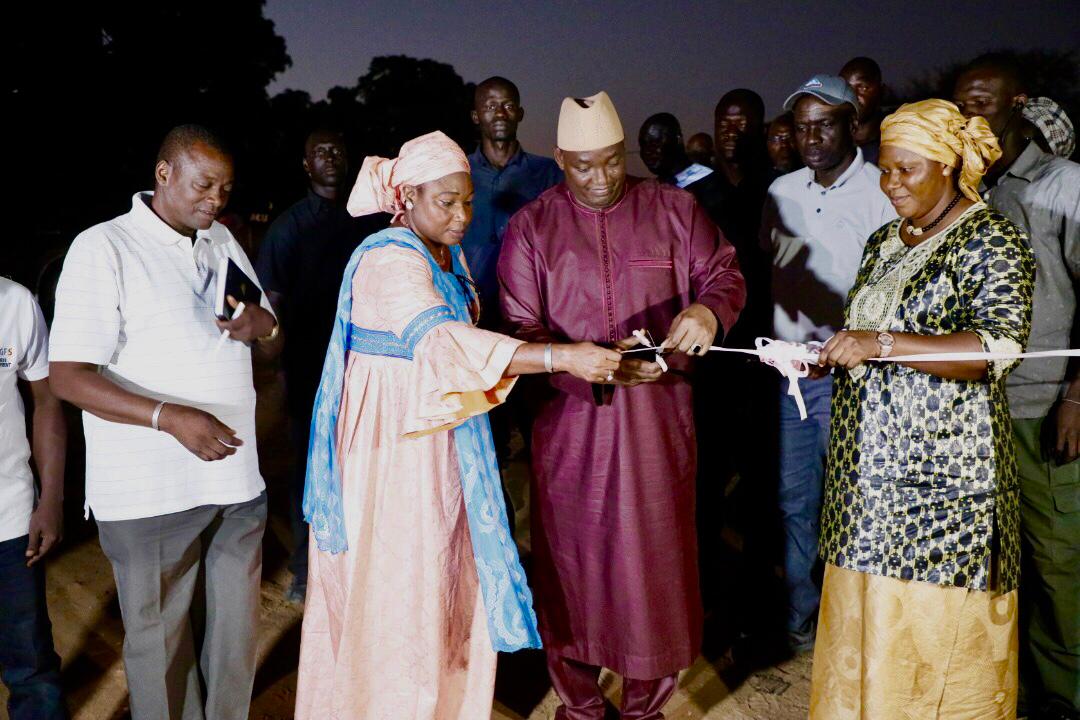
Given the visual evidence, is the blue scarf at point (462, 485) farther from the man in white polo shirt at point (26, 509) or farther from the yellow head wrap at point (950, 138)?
the yellow head wrap at point (950, 138)

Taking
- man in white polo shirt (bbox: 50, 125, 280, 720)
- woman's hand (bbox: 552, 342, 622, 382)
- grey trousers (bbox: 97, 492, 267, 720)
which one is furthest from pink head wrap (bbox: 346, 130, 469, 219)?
grey trousers (bbox: 97, 492, 267, 720)

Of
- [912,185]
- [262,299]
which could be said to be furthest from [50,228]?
[912,185]

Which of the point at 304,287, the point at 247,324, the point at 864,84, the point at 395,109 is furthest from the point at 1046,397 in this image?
the point at 395,109

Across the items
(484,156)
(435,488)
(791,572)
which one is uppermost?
(484,156)

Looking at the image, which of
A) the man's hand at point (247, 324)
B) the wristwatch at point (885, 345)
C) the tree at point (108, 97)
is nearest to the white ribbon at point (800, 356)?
the wristwatch at point (885, 345)

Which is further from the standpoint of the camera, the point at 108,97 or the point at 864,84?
the point at 108,97

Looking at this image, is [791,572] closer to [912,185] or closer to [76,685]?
[912,185]

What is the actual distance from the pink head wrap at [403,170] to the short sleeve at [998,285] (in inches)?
64.8

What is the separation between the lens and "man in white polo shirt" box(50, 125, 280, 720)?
2.49 meters

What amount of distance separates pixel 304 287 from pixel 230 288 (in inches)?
72.2

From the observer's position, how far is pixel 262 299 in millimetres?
3031

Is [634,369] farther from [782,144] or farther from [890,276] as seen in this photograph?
[782,144]

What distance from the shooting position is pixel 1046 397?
10.4 feet

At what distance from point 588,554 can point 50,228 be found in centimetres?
1171
